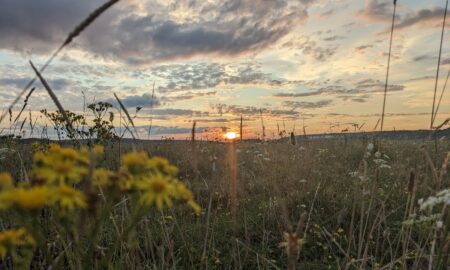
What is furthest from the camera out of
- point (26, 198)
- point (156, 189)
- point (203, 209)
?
point (203, 209)

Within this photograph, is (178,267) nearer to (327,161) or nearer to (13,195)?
(13,195)

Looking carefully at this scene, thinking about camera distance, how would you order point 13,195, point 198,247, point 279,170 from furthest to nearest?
point 279,170 < point 198,247 < point 13,195

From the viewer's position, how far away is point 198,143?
12.3 m

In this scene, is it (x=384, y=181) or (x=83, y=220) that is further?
(x=384, y=181)

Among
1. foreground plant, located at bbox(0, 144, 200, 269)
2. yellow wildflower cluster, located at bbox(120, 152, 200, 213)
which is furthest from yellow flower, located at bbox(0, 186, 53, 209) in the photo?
yellow wildflower cluster, located at bbox(120, 152, 200, 213)

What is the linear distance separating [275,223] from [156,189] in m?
4.13

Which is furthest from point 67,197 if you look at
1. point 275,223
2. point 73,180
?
point 275,223

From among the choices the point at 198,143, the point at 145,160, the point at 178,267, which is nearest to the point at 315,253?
the point at 178,267

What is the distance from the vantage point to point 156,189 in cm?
105

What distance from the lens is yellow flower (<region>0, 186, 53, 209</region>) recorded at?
90 centimetres

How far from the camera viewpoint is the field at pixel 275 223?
2.46 metres

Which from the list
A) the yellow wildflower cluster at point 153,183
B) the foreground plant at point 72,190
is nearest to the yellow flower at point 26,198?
the foreground plant at point 72,190

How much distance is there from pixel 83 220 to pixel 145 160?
23 centimetres

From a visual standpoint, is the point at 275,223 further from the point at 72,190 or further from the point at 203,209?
the point at 72,190
